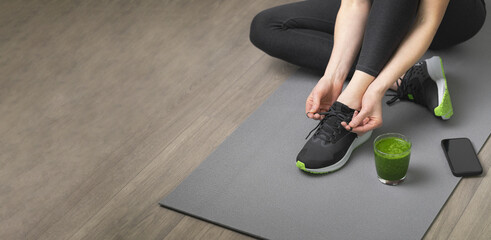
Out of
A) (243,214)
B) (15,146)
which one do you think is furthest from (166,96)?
(243,214)

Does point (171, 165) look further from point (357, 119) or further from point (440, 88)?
point (440, 88)

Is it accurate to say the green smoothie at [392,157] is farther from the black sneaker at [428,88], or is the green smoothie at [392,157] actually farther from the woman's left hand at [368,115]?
the black sneaker at [428,88]

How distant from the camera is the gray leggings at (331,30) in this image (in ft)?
6.35

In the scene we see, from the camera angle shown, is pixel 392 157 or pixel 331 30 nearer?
pixel 392 157

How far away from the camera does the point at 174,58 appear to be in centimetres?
262

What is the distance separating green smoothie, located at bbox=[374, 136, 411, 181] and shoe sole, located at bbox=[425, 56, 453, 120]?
0.29m

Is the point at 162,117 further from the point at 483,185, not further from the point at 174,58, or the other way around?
the point at 483,185

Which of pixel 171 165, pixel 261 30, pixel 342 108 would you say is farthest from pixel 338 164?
pixel 261 30

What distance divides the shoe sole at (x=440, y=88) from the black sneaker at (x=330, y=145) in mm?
A: 289

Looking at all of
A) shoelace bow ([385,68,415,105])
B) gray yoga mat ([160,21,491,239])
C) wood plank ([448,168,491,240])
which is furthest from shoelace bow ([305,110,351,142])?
wood plank ([448,168,491,240])

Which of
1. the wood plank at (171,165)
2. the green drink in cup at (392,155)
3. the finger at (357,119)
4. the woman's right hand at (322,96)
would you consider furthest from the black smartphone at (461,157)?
the wood plank at (171,165)

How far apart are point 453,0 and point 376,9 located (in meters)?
0.35

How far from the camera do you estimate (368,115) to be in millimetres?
1929

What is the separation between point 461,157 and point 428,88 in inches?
11.2
